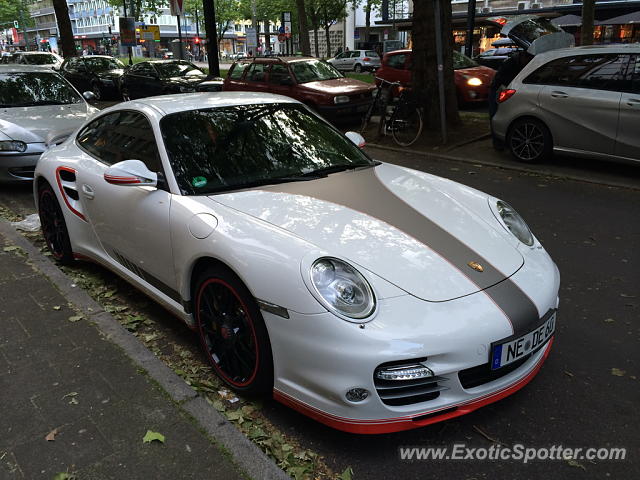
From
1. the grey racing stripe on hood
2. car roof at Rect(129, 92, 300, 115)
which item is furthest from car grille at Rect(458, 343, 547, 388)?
car roof at Rect(129, 92, 300, 115)

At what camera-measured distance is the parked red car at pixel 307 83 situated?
39.6ft

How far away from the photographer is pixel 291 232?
268 centimetres

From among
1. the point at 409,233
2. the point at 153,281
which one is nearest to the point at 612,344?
the point at 409,233

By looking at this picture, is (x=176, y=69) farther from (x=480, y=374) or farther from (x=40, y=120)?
(x=480, y=374)

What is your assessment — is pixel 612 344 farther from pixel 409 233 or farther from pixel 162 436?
pixel 162 436

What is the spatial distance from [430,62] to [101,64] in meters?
14.4

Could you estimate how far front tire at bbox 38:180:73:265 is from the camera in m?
4.57

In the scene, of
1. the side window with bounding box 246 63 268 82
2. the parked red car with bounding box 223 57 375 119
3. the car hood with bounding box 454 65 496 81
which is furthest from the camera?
the car hood with bounding box 454 65 496 81

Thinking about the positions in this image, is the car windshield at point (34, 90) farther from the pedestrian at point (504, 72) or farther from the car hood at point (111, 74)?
the car hood at point (111, 74)

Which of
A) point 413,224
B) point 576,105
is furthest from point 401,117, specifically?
point 413,224

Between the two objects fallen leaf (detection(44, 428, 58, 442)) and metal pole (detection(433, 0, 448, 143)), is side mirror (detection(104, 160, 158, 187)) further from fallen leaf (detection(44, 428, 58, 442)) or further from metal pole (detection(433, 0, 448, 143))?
metal pole (detection(433, 0, 448, 143))

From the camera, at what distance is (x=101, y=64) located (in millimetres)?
20062

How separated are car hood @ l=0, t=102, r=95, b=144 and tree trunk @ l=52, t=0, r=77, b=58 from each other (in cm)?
1781

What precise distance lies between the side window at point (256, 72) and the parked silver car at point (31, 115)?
515cm
